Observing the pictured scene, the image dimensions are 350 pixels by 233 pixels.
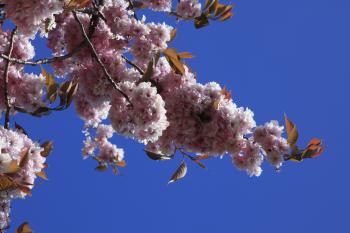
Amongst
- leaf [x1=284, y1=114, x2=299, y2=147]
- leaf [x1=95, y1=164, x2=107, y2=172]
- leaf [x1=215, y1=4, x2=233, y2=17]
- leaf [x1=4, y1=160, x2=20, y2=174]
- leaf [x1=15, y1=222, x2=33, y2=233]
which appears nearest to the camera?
leaf [x1=4, y1=160, x2=20, y2=174]

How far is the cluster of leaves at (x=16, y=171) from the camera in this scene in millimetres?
1958

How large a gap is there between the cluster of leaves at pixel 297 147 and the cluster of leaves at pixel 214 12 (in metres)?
1.46

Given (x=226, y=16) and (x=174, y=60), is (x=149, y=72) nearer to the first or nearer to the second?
(x=174, y=60)

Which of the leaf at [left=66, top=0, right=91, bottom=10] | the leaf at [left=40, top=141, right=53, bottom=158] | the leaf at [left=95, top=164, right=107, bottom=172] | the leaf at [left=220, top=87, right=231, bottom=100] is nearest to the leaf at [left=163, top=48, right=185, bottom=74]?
the leaf at [left=220, top=87, right=231, bottom=100]

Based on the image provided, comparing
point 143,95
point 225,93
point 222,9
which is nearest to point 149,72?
point 143,95

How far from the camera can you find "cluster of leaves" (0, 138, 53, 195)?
196 cm

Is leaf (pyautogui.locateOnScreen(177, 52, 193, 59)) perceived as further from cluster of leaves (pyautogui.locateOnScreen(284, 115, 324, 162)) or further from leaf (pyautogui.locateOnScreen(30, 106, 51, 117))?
leaf (pyautogui.locateOnScreen(30, 106, 51, 117))

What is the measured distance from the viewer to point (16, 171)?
2.03m

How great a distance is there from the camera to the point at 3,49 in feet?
10.0

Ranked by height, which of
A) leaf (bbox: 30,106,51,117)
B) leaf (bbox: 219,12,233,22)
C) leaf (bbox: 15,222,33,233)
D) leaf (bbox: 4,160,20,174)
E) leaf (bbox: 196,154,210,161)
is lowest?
leaf (bbox: 15,222,33,233)

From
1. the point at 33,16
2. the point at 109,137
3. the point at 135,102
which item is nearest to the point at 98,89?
the point at 135,102

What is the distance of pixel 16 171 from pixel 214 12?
239 cm

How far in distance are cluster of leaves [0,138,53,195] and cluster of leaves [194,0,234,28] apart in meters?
1.82

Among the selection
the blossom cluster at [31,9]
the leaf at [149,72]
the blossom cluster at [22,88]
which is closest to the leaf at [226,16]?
the leaf at [149,72]
